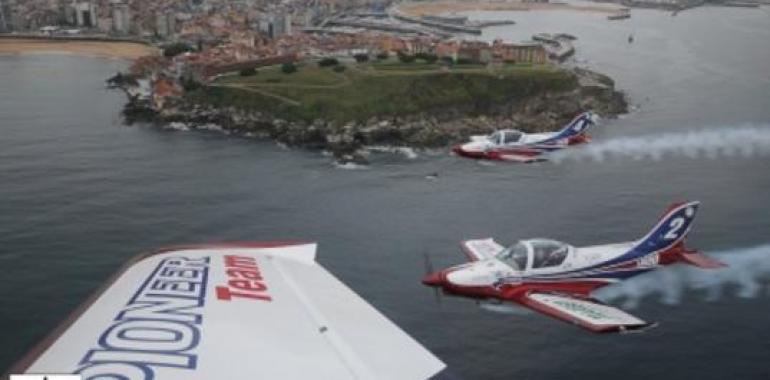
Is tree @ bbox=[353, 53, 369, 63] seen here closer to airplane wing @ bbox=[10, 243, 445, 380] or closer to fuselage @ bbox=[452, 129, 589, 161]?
fuselage @ bbox=[452, 129, 589, 161]

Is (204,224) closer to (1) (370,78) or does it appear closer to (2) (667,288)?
(2) (667,288)

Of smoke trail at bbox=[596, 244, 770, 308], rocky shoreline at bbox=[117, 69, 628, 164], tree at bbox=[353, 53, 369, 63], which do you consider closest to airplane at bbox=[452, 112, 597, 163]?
smoke trail at bbox=[596, 244, 770, 308]

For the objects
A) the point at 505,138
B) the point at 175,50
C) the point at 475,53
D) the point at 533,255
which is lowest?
the point at 533,255

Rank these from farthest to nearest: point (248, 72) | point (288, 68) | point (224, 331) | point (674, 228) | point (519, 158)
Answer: point (288, 68)
point (248, 72)
point (519, 158)
point (674, 228)
point (224, 331)

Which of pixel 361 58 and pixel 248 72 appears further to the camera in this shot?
pixel 361 58

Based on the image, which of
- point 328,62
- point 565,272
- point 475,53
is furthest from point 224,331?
point 475,53

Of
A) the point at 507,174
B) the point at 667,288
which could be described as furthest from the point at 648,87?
the point at 667,288

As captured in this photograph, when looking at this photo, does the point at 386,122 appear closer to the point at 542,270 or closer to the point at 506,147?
the point at 506,147
